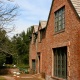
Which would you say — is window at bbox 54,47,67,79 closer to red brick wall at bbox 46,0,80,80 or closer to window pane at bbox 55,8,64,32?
red brick wall at bbox 46,0,80,80

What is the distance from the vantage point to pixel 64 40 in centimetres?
1889

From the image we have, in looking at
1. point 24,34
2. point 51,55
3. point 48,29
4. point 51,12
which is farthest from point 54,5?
point 24,34

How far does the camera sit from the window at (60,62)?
62.1 ft

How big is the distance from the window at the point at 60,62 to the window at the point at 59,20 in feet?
5.64

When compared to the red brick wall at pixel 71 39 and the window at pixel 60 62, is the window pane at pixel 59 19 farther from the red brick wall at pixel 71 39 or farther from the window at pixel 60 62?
the window at pixel 60 62

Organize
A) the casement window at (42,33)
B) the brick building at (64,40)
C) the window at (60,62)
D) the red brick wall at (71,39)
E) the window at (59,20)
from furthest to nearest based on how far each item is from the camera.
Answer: the casement window at (42,33)
the window at (59,20)
the window at (60,62)
the brick building at (64,40)
the red brick wall at (71,39)

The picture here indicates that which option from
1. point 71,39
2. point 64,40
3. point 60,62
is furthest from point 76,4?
point 60,62

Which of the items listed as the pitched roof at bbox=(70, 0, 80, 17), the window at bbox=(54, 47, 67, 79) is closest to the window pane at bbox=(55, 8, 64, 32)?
the window at bbox=(54, 47, 67, 79)

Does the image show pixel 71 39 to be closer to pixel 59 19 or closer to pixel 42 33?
pixel 59 19

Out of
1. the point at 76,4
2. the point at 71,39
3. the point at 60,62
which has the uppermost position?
the point at 76,4

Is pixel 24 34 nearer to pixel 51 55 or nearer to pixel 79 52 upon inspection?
pixel 51 55

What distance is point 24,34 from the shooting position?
59.7m

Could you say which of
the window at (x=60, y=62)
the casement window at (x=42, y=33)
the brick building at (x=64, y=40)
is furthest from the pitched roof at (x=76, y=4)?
the casement window at (x=42, y=33)

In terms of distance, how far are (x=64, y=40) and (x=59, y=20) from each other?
7.30ft
